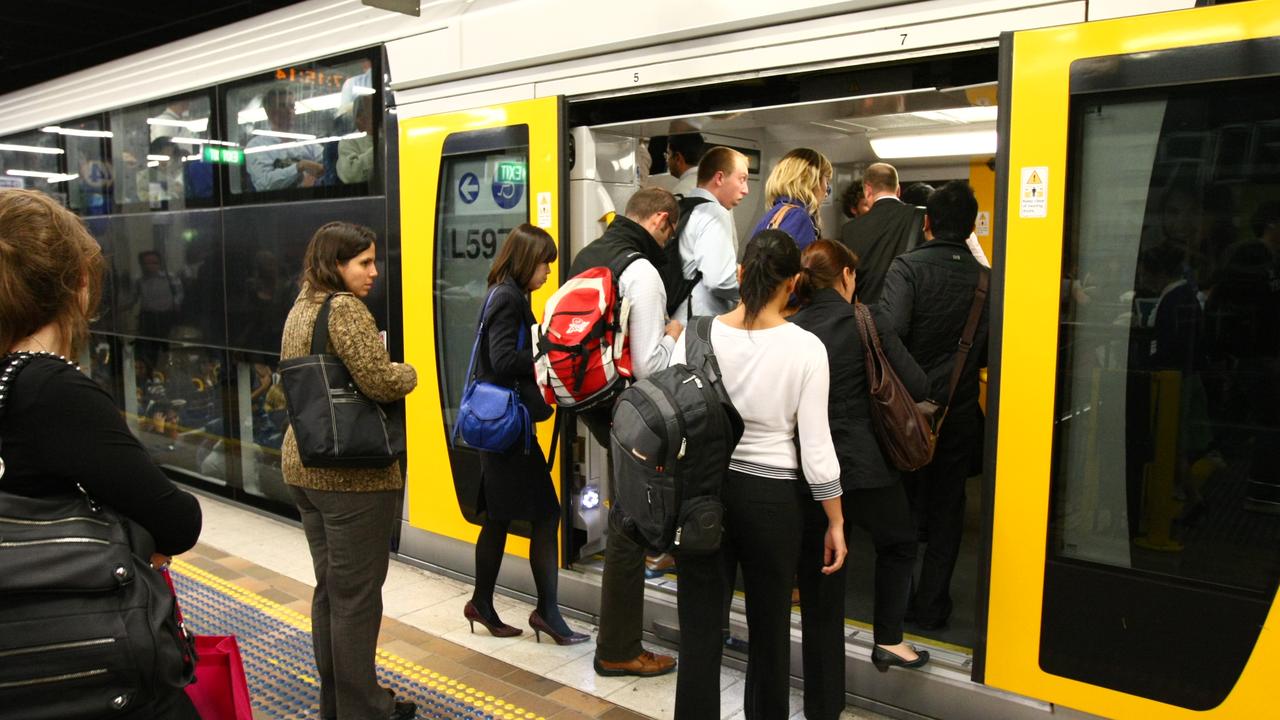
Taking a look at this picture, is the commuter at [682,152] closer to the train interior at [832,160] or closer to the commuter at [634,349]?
the train interior at [832,160]

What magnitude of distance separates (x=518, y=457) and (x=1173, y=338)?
2339 mm

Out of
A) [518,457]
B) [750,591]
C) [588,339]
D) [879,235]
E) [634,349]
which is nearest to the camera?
[750,591]

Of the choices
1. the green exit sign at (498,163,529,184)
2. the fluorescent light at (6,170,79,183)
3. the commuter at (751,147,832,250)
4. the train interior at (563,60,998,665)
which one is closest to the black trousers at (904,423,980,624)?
the train interior at (563,60,998,665)

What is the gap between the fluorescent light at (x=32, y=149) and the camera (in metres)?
7.90

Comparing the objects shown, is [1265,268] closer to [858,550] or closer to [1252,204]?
[1252,204]

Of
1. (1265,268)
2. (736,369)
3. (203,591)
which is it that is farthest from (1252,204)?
(203,591)

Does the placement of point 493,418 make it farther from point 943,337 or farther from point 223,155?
point 223,155

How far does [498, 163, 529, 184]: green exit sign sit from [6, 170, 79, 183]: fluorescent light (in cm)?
512

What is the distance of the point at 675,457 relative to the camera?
98.8 inches

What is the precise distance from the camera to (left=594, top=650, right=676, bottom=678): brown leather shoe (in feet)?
12.2

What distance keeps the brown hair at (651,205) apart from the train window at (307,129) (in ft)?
6.78

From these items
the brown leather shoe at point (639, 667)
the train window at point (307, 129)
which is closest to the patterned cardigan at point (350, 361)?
the brown leather shoe at point (639, 667)

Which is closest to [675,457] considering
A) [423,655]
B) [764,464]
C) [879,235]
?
[764,464]

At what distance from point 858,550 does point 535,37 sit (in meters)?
3.04
